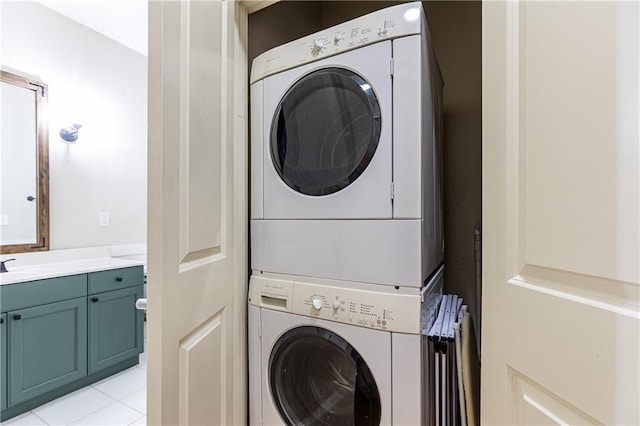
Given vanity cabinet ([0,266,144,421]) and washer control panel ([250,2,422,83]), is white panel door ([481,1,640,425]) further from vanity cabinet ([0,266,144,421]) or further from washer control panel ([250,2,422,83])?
vanity cabinet ([0,266,144,421])

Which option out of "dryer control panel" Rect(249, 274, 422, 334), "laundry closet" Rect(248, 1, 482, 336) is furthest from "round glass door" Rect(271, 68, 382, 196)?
"laundry closet" Rect(248, 1, 482, 336)

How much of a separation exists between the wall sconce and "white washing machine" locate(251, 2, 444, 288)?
2.12 meters

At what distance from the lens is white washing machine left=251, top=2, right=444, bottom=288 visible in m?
0.93

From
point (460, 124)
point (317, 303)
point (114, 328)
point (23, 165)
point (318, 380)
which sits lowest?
point (114, 328)

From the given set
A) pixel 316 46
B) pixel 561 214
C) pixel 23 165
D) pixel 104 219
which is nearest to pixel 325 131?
pixel 316 46

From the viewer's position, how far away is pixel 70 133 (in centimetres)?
245

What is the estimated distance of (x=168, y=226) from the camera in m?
0.77

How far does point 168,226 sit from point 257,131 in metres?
0.59

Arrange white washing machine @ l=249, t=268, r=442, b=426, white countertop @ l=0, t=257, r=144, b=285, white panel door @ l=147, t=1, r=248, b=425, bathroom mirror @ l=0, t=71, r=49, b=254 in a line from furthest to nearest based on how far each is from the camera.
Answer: bathroom mirror @ l=0, t=71, r=49, b=254 < white countertop @ l=0, t=257, r=144, b=285 < white washing machine @ l=249, t=268, r=442, b=426 < white panel door @ l=147, t=1, r=248, b=425

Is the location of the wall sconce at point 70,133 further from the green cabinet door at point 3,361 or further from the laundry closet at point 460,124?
the laundry closet at point 460,124

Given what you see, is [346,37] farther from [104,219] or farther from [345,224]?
[104,219]

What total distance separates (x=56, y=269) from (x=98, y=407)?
101cm

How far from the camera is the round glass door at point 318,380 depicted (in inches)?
39.4

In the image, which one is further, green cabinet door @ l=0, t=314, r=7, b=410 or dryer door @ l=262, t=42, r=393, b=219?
green cabinet door @ l=0, t=314, r=7, b=410
